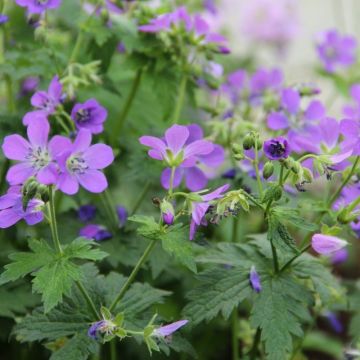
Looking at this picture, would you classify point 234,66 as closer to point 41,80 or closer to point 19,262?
point 41,80

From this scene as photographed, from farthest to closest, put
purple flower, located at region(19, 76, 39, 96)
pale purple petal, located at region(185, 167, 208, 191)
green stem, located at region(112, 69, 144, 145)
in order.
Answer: purple flower, located at region(19, 76, 39, 96) → green stem, located at region(112, 69, 144, 145) → pale purple petal, located at region(185, 167, 208, 191)

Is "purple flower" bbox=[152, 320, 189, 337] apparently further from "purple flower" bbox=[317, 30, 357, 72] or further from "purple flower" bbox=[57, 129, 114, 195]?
"purple flower" bbox=[317, 30, 357, 72]

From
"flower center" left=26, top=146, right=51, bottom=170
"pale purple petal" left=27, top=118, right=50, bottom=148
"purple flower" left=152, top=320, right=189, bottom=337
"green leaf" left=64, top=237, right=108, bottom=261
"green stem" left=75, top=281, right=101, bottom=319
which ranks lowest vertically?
"green stem" left=75, top=281, right=101, bottom=319

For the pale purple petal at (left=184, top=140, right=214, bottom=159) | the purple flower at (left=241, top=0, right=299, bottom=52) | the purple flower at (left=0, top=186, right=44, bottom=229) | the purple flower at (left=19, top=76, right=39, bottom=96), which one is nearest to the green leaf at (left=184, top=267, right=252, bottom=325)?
the pale purple petal at (left=184, top=140, right=214, bottom=159)

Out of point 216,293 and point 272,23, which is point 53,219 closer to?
point 216,293

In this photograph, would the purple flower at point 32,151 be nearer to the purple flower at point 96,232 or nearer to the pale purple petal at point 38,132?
the pale purple petal at point 38,132

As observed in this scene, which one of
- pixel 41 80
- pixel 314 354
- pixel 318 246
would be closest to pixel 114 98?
pixel 41 80
